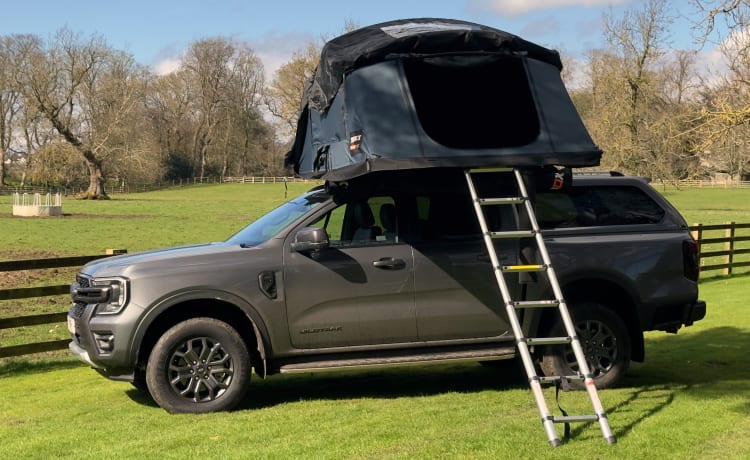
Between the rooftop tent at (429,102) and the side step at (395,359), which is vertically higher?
the rooftop tent at (429,102)

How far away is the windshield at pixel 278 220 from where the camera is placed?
23.5ft

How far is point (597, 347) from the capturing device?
292 inches

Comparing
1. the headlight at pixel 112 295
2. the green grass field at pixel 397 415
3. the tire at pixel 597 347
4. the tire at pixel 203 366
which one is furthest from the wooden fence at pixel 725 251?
the headlight at pixel 112 295

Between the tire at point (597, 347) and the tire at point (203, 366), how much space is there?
112 inches

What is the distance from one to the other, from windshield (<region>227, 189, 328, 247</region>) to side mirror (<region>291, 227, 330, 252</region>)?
32 centimetres

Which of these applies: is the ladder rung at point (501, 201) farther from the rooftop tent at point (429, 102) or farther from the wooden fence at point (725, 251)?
the wooden fence at point (725, 251)

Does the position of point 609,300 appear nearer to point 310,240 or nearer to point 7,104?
point 310,240

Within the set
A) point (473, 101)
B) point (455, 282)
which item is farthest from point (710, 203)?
point (455, 282)

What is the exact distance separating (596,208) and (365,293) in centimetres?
256

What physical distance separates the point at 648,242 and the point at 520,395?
78.5 inches

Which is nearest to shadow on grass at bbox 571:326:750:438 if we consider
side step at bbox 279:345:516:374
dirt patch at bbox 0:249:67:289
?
side step at bbox 279:345:516:374

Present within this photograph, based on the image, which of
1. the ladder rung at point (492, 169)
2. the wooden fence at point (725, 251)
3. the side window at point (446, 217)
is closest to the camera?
the ladder rung at point (492, 169)

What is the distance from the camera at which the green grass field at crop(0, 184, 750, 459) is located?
529 cm

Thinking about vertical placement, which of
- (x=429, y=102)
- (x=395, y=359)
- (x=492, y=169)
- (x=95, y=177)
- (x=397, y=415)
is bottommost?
(x=397, y=415)
